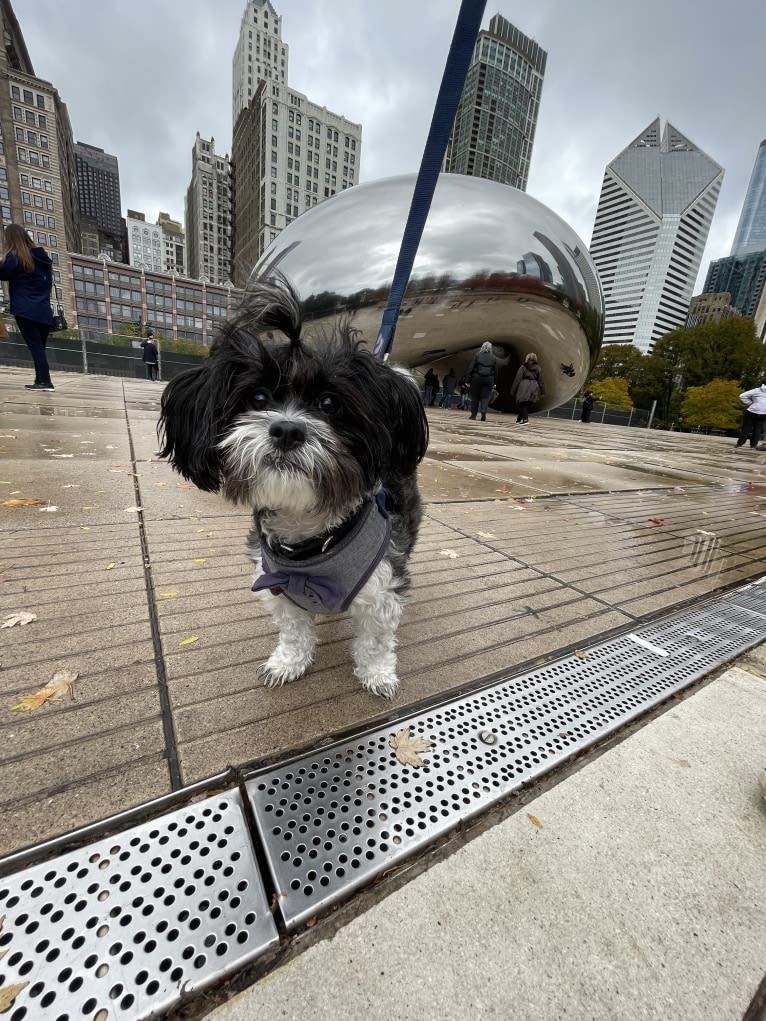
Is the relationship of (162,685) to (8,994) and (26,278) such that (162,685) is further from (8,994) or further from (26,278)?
(26,278)

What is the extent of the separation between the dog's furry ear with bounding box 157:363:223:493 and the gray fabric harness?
46cm

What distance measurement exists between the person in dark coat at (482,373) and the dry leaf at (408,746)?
524 inches

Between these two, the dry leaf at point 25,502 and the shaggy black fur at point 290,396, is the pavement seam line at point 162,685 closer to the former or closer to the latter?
the shaggy black fur at point 290,396

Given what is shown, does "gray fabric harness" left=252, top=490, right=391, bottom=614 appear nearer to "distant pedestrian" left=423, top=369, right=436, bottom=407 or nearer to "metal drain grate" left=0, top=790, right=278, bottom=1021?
"metal drain grate" left=0, top=790, right=278, bottom=1021

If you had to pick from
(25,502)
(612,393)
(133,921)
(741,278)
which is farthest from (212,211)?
(133,921)

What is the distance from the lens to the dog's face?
1.66 metres

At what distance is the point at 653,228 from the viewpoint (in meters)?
58.2

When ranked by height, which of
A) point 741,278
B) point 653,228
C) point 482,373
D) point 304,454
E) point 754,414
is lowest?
point 304,454

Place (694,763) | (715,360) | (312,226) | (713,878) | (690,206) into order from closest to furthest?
(713,878) < (694,763) < (312,226) < (715,360) < (690,206)

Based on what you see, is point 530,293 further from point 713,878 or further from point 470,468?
point 713,878

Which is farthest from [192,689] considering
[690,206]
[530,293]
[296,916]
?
[690,206]

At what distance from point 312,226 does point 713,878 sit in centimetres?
1030

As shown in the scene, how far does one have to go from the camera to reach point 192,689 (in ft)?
6.45

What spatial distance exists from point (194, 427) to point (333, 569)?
84cm
